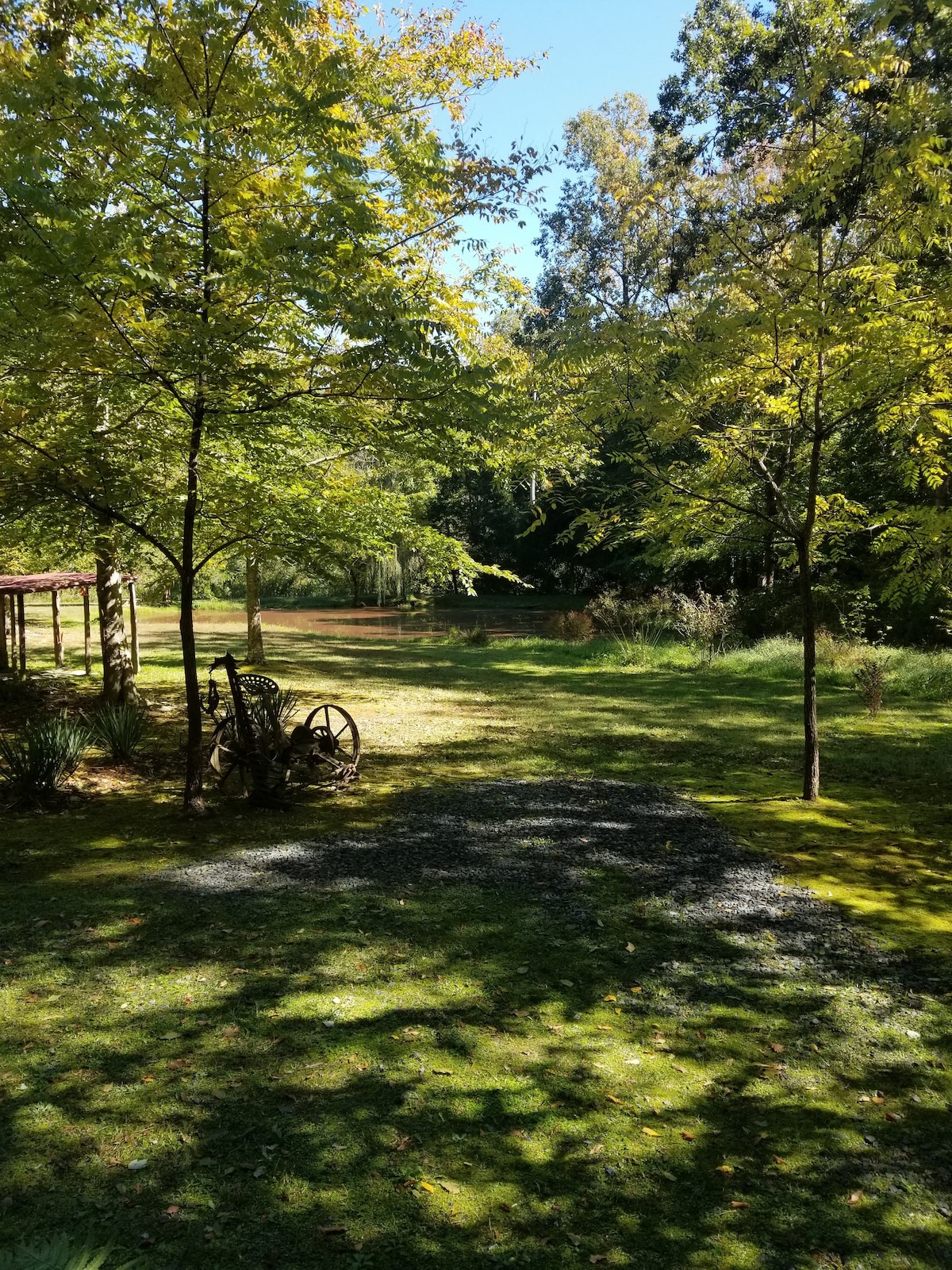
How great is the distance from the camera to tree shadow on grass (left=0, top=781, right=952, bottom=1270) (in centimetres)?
257

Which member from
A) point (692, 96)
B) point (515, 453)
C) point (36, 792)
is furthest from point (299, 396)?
point (692, 96)

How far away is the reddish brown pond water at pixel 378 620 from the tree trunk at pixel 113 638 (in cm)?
1455

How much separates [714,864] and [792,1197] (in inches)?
122

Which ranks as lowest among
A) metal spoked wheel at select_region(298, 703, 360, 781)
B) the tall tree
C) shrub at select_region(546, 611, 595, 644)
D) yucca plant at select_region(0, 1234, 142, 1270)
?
metal spoked wheel at select_region(298, 703, 360, 781)

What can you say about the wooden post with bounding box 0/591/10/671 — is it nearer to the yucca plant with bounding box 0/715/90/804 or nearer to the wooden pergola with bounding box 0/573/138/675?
the wooden pergola with bounding box 0/573/138/675

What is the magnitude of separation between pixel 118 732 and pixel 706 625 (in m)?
13.4

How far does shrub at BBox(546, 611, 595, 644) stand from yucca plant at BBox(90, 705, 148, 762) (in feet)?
46.8

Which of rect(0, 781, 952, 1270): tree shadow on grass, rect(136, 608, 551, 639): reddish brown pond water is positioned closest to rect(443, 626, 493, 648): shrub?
rect(136, 608, 551, 639): reddish brown pond water

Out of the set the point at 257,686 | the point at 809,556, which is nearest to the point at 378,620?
the point at 257,686

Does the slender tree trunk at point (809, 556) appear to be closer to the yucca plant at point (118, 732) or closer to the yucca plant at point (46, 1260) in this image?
the yucca plant at point (46, 1260)

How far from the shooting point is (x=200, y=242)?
5492 mm

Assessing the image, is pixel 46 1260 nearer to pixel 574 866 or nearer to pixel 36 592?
pixel 574 866

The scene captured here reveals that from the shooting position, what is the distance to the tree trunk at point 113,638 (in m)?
10.9

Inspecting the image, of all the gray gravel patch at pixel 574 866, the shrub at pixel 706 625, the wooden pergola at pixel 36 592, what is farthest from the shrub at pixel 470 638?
the gray gravel patch at pixel 574 866
